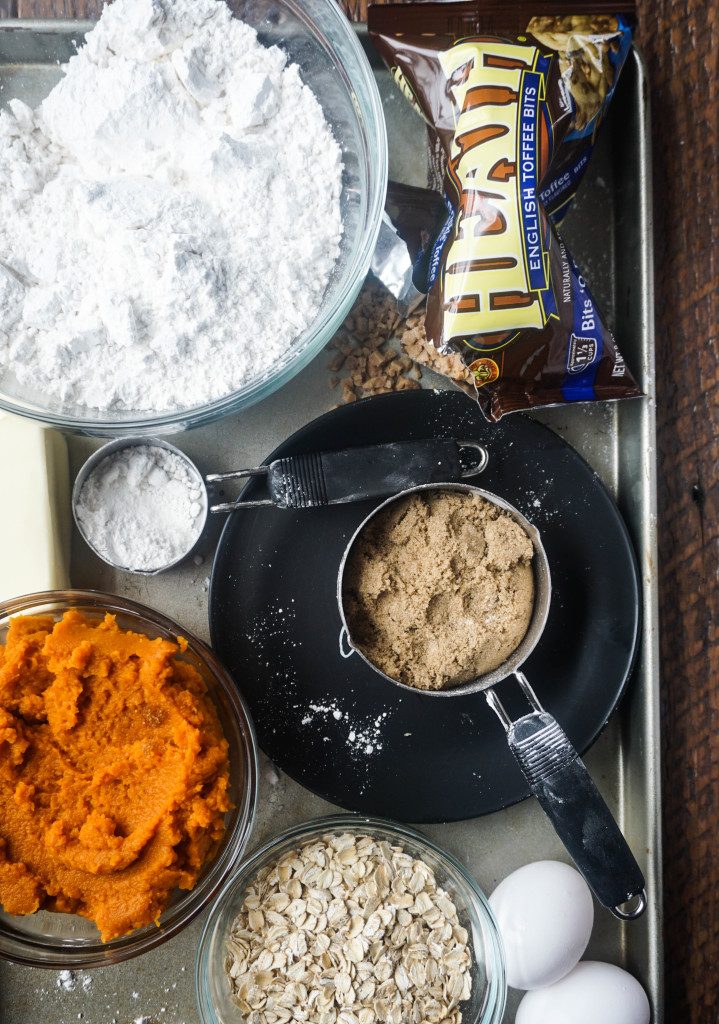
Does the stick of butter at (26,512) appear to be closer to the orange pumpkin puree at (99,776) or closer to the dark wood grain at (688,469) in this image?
the orange pumpkin puree at (99,776)

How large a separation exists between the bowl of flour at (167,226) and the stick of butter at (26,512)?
8 cm

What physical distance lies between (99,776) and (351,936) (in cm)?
41

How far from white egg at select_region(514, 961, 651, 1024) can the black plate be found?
25 cm

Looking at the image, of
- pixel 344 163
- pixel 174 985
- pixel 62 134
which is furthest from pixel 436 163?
pixel 174 985

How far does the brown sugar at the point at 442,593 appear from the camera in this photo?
944 millimetres

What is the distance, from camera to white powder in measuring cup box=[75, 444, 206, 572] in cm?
102

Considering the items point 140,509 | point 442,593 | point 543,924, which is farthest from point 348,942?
point 140,509

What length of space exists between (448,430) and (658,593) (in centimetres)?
39

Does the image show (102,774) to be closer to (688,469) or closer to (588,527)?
(588,527)

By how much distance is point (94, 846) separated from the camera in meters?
0.86

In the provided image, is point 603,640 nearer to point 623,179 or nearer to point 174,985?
point 623,179

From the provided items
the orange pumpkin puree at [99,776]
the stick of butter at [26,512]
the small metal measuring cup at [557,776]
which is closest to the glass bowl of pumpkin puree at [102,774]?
the orange pumpkin puree at [99,776]

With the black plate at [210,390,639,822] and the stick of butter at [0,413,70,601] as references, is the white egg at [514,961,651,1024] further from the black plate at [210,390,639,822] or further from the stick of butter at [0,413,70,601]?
the stick of butter at [0,413,70,601]

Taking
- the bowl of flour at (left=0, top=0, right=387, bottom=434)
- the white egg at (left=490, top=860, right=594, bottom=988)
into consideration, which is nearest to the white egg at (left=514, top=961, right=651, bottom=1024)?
the white egg at (left=490, top=860, right=594, bottom=988)
